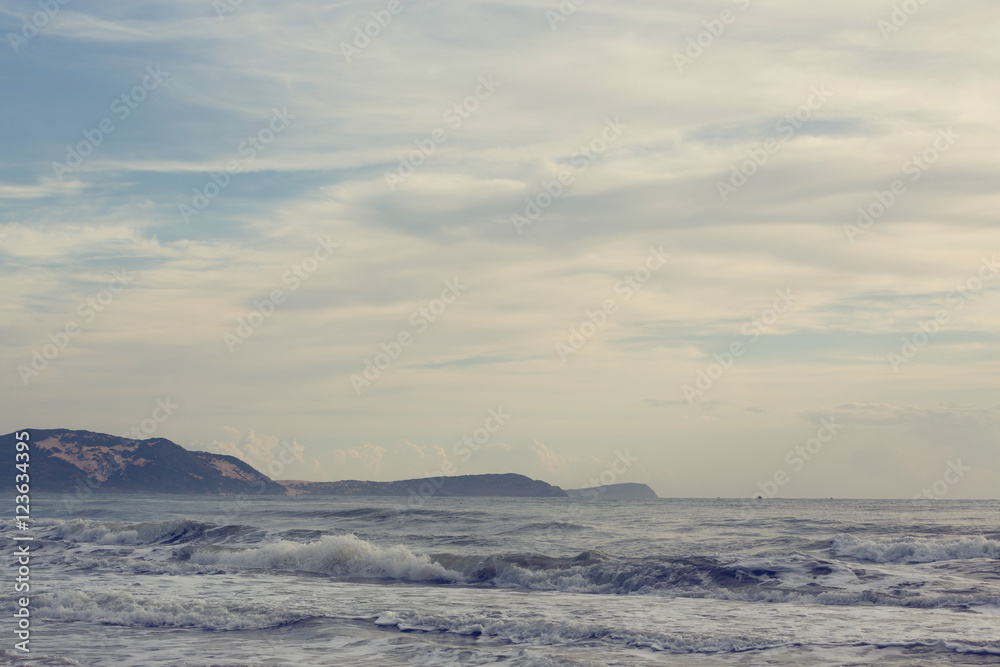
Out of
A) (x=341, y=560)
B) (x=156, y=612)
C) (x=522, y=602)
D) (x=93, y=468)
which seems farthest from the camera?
(x=93, y=468)

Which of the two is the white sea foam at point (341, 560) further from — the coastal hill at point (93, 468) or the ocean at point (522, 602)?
the coastal hill at point (93, 468)

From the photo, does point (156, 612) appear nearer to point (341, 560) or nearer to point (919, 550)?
point (341, 560)

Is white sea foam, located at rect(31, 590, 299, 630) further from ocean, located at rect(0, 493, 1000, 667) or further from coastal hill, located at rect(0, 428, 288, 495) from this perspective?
coastal hill, located at rect(0, 428, 288, 495)

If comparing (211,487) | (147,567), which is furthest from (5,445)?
(147,567)

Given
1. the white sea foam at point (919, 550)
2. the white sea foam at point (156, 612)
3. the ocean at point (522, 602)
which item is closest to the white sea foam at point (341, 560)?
the ocean at point (522, 602)

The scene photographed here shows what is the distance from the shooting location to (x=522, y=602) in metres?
21.3

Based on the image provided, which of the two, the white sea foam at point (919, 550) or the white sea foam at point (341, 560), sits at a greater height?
the white sea foam at point (919, 550)

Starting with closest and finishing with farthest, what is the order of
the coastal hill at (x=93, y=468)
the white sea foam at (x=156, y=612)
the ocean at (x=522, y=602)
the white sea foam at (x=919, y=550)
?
1. the ocean at (x=522, y=602)
2. the white sea foam at (x=156, y=612)
3. the white sea foam at (x=919, y=550)
4. the coastal hill at (x=93, y=468)

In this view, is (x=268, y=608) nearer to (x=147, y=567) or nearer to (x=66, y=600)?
(x=66, y=600)

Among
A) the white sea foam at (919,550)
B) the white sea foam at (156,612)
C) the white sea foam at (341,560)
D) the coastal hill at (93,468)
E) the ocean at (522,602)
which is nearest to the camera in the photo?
the ocean at (522,602)

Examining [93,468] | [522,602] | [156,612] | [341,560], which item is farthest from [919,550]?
[93,468]

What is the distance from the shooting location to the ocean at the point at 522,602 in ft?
49.1

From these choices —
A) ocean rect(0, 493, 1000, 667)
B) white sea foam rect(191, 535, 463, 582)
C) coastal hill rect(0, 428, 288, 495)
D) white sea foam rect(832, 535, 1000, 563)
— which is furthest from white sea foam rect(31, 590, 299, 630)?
coastal hill rect(0, 428, 288, 495)

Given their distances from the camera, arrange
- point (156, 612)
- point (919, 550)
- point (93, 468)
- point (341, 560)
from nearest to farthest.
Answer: point (156, 612), point (919, 550), point (341, 560), point (93, 468)
